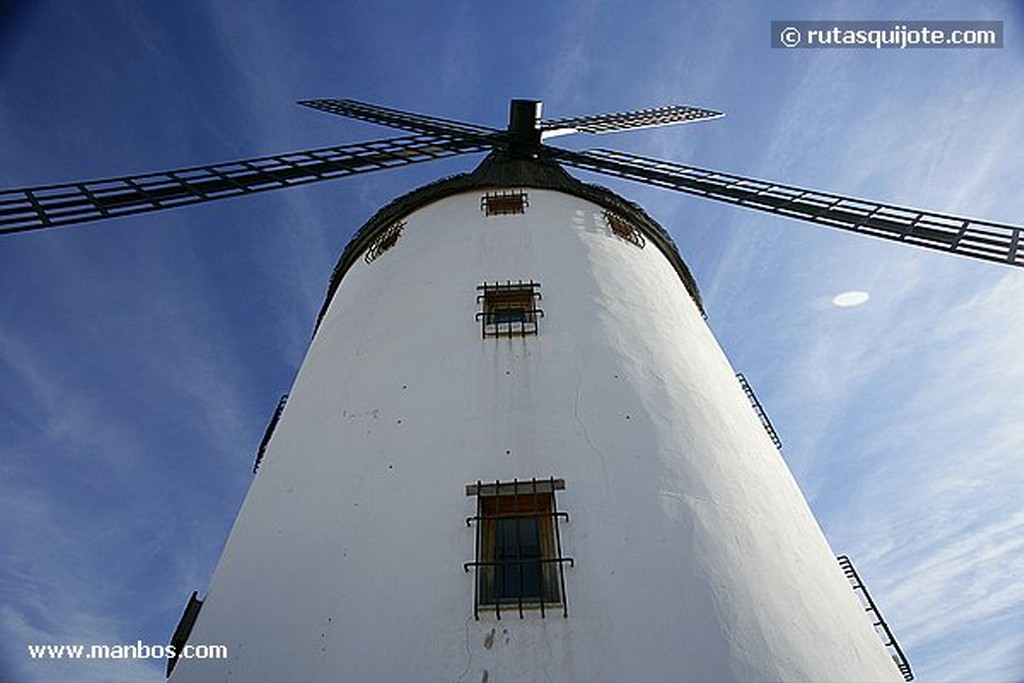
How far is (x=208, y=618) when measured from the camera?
525 cm

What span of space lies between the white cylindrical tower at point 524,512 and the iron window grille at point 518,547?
→ 0.02m

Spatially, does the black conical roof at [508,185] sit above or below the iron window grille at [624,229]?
above

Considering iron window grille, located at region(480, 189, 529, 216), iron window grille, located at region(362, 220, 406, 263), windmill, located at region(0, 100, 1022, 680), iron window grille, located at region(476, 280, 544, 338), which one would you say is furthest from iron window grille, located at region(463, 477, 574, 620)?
iron window grille, located at region(362, 220, 406, 263)

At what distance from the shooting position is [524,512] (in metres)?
5.47

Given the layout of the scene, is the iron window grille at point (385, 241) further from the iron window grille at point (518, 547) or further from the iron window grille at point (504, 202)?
the iron window grille at point (518, 547)

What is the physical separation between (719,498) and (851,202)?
6.46 m

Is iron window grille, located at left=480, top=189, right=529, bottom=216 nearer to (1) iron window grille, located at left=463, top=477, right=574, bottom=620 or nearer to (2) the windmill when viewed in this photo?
(2) the windmill

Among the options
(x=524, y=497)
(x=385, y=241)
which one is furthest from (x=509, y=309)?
(x=385, y=241)

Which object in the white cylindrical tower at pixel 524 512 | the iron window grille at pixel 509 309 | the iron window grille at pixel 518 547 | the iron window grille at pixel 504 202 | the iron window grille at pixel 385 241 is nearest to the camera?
the white cylindrical tower at pixel 524 512

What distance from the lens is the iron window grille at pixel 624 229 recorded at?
933cm

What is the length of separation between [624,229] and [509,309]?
3.05m

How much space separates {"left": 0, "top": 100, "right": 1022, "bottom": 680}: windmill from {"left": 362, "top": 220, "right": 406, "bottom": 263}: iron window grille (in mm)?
804

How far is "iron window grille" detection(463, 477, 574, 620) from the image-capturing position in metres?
4.81

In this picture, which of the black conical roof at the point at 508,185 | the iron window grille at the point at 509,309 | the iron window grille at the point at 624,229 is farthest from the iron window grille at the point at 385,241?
the iron window grille at the point at 624,229
